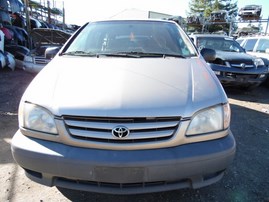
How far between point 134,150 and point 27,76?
6.57 meters

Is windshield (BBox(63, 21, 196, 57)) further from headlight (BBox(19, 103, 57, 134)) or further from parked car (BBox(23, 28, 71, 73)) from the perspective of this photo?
parked car (BBox(23, 28, 71, 73))

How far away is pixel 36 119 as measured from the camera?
191cm

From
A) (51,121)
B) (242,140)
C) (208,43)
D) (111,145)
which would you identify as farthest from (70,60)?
(208,43)

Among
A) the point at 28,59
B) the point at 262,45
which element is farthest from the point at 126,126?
the point at 262,45

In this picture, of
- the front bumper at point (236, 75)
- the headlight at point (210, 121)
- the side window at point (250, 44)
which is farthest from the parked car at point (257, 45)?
the headlight at point (210, 121)

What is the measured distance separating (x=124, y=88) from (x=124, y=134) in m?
0.40

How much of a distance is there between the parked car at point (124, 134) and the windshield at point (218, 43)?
5.76m

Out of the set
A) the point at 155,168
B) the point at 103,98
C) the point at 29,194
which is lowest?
the point at 29,194

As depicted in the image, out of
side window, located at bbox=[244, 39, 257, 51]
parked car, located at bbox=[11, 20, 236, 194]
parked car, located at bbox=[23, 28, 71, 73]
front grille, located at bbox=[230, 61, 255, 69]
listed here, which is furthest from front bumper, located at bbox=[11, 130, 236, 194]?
side window, located at bbox=[244, 39, 257, 51]

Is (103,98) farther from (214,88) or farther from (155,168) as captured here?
(214,88)

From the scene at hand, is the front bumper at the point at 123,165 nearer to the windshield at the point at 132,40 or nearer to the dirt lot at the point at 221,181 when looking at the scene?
the dirt lot at the point at 221,181

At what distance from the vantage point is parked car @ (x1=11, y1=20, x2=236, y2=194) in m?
1.73

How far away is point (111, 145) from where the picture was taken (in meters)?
1.75

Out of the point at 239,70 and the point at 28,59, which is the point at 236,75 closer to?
the point at 239,70
